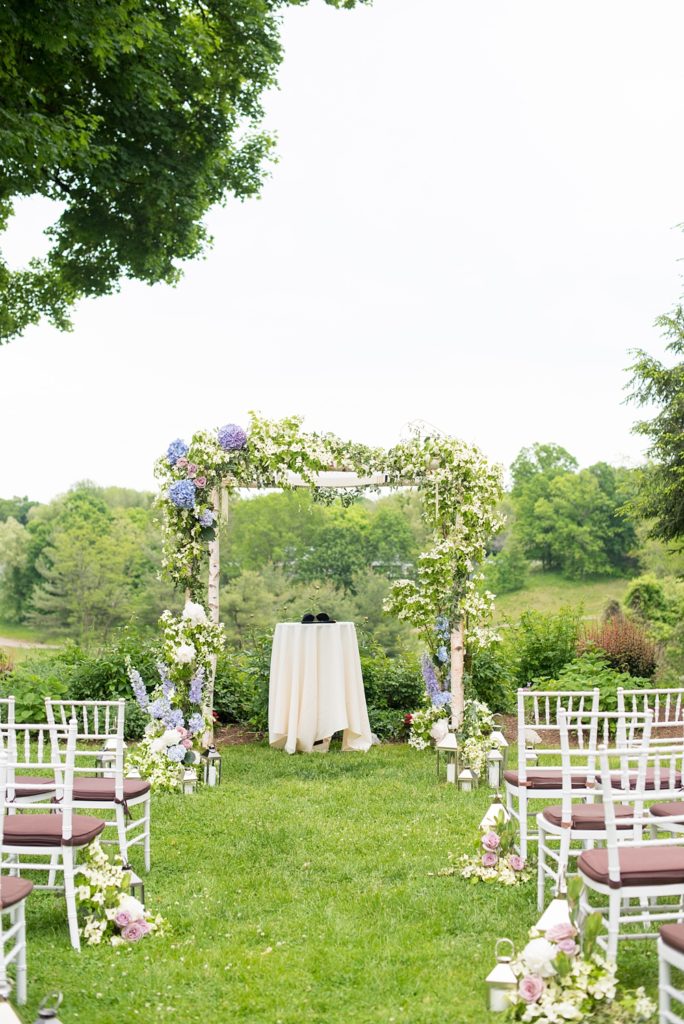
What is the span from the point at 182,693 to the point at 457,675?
7.33 ft

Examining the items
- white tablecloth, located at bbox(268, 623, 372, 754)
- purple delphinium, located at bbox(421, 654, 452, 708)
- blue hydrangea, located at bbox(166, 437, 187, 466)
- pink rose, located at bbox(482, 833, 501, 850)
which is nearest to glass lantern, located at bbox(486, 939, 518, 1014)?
pink rose, located at bbox(482, 833, 501, 850)

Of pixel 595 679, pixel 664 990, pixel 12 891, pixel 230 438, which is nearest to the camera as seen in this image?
pixel 664 990

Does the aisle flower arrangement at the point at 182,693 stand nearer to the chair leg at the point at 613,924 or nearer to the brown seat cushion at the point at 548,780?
the brown seat cushion at the point at 548,780

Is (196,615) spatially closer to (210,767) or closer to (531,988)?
(210,767)

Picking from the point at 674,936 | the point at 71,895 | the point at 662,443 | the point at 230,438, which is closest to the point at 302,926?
the point at 71,895

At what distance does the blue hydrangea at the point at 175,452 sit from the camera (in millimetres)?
8305

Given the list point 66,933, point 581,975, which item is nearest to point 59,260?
point 66,933

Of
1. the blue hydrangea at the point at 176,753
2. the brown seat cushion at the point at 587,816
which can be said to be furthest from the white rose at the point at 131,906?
the blue hydrangea at the point at 176,753

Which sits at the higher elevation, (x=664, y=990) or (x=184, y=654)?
(x=184, y=654)

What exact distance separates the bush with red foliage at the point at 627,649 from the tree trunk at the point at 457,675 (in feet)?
14.3

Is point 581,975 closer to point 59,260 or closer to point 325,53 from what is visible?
point 59,260

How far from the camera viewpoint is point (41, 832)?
13.9 ft

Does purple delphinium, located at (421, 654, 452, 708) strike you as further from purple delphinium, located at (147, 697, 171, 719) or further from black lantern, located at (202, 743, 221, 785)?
purple delphinium, located at (147, 697, 171, 719)

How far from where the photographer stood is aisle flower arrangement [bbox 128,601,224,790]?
7840 mm
